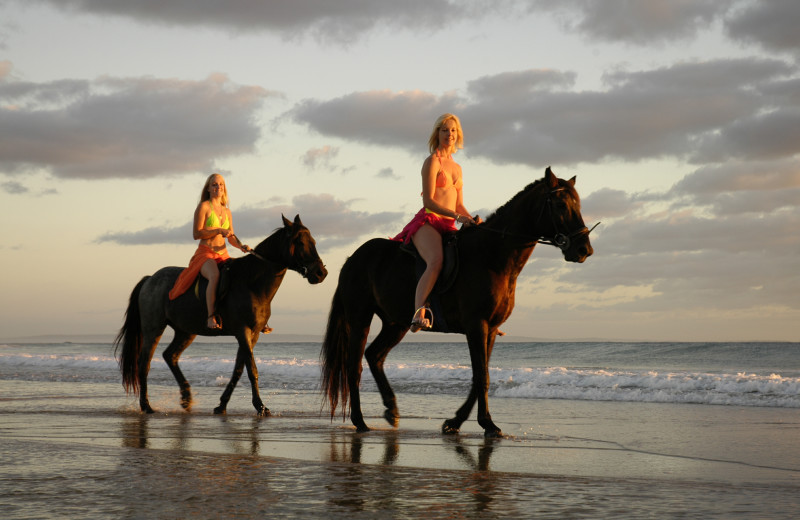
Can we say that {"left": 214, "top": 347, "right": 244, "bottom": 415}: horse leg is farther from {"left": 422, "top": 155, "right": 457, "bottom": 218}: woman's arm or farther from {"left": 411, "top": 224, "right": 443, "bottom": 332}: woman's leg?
{"left": 422, "top": 155, "right": 457, "bottom": 218}: woman's arm

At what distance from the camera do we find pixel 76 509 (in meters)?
3.95

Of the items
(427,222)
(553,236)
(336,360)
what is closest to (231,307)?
(336,360)

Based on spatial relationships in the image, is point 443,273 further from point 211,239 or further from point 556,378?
point 556,378

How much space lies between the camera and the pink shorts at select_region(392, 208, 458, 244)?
24.9ft

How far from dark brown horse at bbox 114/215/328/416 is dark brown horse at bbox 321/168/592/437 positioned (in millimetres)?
1532

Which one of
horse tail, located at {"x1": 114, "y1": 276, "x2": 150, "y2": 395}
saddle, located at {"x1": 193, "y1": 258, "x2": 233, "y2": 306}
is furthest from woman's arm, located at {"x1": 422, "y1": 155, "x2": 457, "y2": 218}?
horse tail, located at {"x1": 114, "y1": 276, "x2": 150, "y2": 395}

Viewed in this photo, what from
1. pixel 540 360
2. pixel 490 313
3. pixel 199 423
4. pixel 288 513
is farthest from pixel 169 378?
pixel 540 360

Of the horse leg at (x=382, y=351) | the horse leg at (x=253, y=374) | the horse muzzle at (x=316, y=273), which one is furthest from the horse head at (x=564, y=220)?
the horse leg at (x=253, y=374)

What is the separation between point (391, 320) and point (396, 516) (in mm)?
4270

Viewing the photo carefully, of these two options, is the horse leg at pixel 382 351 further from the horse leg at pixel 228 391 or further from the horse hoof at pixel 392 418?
the horse leg at pixel 228 391

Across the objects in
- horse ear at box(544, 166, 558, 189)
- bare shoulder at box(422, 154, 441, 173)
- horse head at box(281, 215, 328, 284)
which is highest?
bare shoulder at box(422, 154, 441, 173)

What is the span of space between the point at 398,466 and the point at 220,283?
551 centimetres

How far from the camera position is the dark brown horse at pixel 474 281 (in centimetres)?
701

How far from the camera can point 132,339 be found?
11.9 metres
